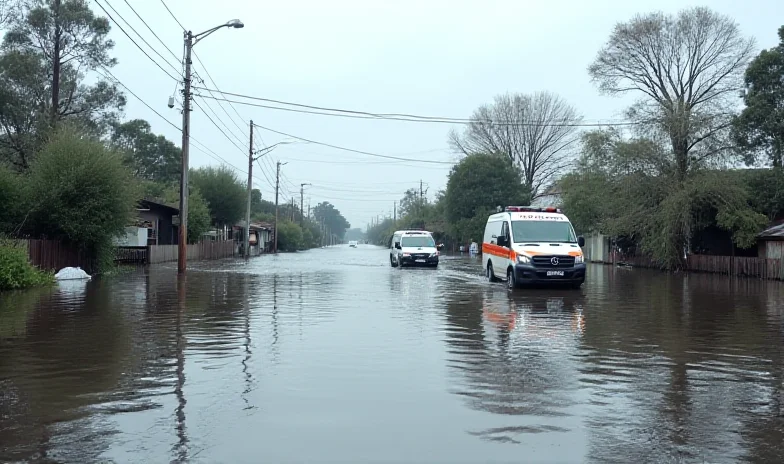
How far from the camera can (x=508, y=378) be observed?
7707mm

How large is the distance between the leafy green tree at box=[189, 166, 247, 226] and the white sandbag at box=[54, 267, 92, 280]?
102 feet

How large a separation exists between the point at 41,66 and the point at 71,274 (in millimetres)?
18266

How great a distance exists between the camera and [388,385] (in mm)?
7383

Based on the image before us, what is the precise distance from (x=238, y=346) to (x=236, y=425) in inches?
158

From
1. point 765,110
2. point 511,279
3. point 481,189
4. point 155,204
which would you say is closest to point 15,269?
point 511,279

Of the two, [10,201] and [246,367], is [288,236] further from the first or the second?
[246,367]

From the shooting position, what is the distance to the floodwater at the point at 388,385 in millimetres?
5273

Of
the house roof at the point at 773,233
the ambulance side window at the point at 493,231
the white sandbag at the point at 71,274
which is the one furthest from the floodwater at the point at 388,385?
the house roof at the point at 773,233

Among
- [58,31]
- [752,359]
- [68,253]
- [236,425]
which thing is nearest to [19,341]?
[236,425]

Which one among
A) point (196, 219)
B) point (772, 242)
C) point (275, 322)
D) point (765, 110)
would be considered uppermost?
point (765, 110)

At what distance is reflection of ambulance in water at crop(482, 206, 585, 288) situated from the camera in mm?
19578

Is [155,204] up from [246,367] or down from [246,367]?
up

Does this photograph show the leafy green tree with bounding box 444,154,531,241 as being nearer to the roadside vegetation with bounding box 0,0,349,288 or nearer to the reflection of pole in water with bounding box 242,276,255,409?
the roadside vegetation with bounding box 0,0,349,288

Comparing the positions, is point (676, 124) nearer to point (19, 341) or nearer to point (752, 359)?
point (752, 359)
